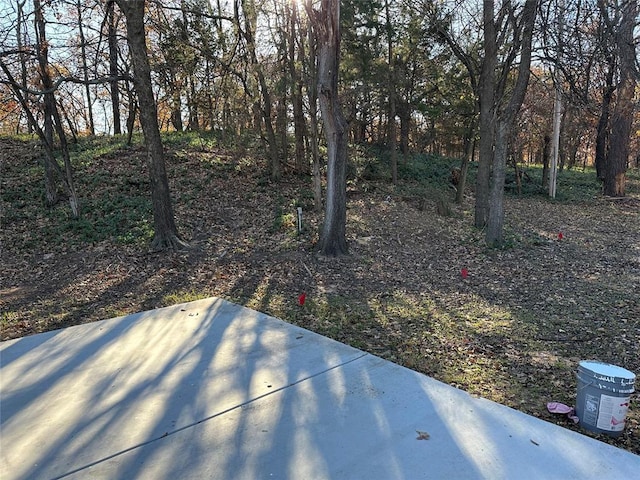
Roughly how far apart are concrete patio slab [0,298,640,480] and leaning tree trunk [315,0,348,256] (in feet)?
13.6

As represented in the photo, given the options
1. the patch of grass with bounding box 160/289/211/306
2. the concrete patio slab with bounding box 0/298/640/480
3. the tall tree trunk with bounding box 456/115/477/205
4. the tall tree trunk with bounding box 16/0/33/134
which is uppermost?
the tall tree trunk with bounding box 16/0/33/134

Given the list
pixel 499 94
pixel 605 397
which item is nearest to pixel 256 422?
pixel 605 397

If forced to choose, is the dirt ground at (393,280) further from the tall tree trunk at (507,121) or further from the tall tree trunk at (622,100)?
the tall tree trunk at (622,100)

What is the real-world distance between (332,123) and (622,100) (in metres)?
5.58

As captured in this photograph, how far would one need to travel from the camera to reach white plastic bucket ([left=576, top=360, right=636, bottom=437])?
8.25 feet

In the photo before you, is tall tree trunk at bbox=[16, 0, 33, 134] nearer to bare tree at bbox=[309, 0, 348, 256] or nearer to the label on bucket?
bare tree at bbox=[309, 0, 348, 256]

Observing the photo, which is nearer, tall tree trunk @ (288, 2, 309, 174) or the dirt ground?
the dirt ground

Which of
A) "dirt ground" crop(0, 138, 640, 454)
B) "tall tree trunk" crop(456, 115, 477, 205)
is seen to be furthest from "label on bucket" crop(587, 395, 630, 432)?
"tall tree trunk" crop(456, 115, 477, 205)

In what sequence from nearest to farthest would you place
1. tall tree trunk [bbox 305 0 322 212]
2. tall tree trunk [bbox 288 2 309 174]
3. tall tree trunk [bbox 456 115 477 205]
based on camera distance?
tall tree trunk [bbox 305 0 322 212]
tall tree trunk [bbox 288 2 309 174]
tall tree trunk [bbox 456 115 477 205]

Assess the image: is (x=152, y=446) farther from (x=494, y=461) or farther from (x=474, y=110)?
(x=474, y=110)

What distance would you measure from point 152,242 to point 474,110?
10109 millimetres

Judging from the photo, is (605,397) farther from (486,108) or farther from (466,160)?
(466,160)

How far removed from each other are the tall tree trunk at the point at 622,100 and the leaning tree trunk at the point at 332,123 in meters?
3.94

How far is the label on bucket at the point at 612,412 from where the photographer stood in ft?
8.30
